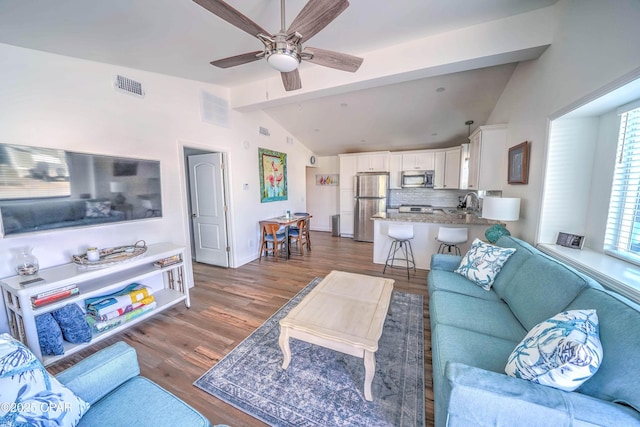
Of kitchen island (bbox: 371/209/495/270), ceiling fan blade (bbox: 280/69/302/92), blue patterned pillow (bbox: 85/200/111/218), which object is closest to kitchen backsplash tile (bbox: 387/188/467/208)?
kitchen island (bbox: 371/209/495/270)

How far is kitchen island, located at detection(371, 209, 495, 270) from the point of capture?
3.49 m

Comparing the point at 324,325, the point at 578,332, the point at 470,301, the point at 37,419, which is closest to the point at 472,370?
the point at 578,332

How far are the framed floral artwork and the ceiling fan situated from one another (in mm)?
2710

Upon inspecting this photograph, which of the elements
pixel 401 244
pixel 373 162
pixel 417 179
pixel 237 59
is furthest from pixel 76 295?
pixel 417 179

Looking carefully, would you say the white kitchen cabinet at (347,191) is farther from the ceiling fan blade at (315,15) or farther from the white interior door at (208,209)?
the ceiling fan blade at (315,15)

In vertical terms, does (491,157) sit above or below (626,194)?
above

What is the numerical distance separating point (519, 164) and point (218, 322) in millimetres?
3791

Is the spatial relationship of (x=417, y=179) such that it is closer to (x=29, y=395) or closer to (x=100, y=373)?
(x=100, y=373)

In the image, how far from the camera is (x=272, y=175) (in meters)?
4.99

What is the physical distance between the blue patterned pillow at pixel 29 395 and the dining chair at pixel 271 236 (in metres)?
3.42

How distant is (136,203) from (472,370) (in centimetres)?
327

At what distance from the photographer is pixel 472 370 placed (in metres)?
1.04

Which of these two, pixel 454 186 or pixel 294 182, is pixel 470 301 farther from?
pixel 294 182

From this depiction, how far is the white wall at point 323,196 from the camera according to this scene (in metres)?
6.94
